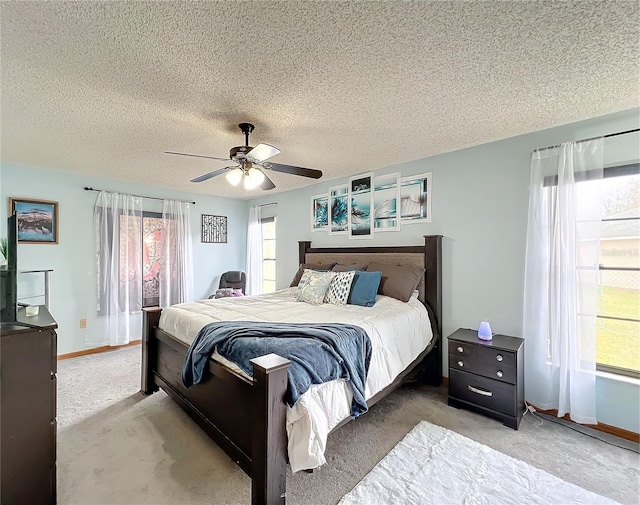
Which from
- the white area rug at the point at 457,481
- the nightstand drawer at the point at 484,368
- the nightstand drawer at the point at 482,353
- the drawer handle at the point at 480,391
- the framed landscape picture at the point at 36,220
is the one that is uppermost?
the framed landscape picture at the point at 36,220

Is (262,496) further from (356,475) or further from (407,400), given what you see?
(407,400)

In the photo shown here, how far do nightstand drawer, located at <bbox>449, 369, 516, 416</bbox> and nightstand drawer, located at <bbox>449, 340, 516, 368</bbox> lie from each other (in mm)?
153

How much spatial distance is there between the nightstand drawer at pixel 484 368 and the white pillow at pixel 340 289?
111cm

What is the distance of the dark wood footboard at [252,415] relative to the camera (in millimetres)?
1433

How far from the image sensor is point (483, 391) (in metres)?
2.48

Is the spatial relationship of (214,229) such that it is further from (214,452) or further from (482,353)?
(482,353)

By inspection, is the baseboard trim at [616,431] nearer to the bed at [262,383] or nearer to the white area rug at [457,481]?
the white area rug at [457,481]

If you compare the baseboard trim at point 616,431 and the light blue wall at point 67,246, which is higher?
the light blue wall at point 67,246

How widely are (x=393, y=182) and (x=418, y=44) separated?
2.16 m

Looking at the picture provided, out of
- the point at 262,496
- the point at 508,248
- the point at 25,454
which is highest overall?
the point at 508,248

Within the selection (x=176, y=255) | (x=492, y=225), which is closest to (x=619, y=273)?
(x=492, y=225)

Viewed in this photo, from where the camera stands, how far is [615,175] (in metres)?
2.25

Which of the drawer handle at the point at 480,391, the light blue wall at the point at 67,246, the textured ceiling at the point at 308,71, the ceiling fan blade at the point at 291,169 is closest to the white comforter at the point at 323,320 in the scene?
the drawer handle at the point at 480,391

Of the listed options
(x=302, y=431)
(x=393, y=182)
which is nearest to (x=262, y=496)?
(x=302, y=431)
